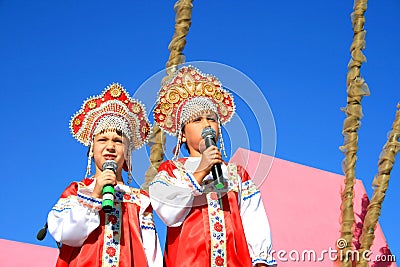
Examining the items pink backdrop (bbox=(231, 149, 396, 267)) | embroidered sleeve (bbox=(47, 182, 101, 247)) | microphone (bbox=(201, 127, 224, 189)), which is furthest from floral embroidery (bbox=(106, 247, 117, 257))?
pink backdrop (bbox=(231, 149, 396, 267))

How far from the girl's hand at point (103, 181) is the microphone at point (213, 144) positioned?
44cm

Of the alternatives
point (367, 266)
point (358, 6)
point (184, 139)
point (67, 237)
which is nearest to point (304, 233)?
point (367, 266)

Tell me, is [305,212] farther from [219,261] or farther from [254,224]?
[219,261]

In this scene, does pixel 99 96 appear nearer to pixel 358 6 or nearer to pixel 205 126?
pixel 205 126

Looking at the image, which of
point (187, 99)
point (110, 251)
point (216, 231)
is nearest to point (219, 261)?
point (216, 231)

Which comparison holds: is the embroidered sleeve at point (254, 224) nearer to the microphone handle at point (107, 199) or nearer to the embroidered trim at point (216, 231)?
the embroidered trim at point (216, 231)

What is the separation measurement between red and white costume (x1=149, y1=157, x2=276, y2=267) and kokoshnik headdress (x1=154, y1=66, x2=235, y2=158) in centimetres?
31

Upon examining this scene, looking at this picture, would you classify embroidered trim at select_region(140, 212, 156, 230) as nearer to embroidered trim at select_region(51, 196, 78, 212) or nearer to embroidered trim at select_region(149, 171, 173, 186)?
embroidered trim at select_region(149, 171, 173, 186)

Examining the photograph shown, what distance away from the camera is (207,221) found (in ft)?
8.78

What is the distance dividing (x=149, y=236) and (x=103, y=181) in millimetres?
414

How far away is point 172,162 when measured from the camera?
114 inches

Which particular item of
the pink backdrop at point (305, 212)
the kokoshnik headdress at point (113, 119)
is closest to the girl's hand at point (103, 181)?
the kokoshnik headdress at point (113, 119)

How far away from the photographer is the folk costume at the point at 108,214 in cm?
263

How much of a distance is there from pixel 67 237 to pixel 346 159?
3.23 m
